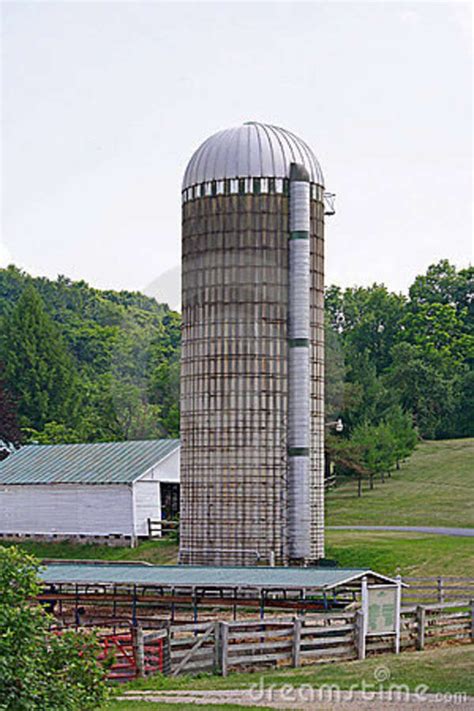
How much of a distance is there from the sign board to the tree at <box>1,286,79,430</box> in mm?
76311

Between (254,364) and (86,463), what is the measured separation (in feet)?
58.2

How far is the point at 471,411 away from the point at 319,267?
61375 mm

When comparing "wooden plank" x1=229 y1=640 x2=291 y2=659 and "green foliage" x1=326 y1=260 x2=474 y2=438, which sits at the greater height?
"green foliage" x1=326 y1=260 x2=474 y2=438

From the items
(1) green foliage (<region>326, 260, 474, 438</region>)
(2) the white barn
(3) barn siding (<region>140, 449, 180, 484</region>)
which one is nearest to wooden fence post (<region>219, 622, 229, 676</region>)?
(2) the white barn

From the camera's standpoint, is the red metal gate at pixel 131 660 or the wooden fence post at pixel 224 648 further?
the wooden fence post at pixel 224 648

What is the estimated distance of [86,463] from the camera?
63.1 m

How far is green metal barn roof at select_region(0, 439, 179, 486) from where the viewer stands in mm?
59969

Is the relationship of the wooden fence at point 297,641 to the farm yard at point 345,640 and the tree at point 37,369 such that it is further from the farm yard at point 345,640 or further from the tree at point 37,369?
the tree at point 37,369

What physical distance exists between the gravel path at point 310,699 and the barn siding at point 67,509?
1298 inches

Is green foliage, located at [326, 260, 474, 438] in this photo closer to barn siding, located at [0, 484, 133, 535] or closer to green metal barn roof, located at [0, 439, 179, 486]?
green metal barn roof, located at [0, 439, 179, 486]

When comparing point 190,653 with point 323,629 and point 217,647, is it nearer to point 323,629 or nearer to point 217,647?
point 217,647

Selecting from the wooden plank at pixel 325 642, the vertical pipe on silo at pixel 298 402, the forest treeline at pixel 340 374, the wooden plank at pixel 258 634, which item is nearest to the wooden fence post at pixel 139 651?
the wooden plank at pixel 258 634

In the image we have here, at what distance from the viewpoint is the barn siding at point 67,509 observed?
58.3 m

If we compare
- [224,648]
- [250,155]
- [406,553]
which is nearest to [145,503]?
[406,553]
